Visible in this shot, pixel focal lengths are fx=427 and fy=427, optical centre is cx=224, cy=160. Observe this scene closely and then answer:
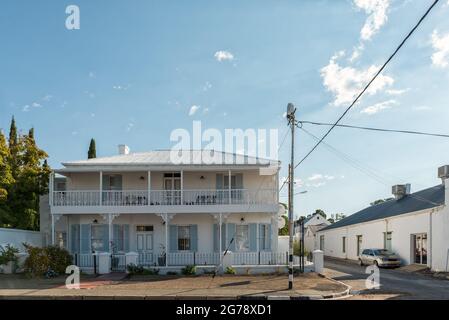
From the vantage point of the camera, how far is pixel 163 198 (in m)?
22.9

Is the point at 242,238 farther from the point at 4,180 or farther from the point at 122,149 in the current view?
the point at 4,180

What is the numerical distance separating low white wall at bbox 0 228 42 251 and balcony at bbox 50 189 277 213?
2345 mm

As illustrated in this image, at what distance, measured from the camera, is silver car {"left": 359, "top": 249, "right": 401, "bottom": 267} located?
86.3 feet

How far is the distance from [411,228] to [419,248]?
1274 mm

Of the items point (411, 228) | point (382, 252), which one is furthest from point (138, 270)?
point (411, 228)

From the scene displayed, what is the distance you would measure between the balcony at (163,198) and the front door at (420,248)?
963cm

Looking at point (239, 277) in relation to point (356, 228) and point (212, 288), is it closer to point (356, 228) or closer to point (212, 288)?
point (212, 288)

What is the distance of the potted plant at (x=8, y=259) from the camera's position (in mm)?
20156

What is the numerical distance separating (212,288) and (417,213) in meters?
15.4

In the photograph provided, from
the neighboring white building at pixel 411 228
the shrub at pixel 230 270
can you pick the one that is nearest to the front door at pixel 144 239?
the shrub at pixel 230 270

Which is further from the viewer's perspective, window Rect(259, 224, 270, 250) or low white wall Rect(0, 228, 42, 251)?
window Rect(259, 224, 270, 250)

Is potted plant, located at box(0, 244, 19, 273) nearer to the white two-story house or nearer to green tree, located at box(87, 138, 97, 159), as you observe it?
the white two-story house

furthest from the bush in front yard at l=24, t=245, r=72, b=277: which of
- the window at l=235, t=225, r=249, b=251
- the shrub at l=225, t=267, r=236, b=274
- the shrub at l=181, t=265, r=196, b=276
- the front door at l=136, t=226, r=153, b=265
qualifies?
the window at l=235, t=225, r=249, b=251

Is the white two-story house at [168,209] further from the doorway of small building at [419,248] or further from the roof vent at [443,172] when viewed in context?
the roof vent at [443,172]
